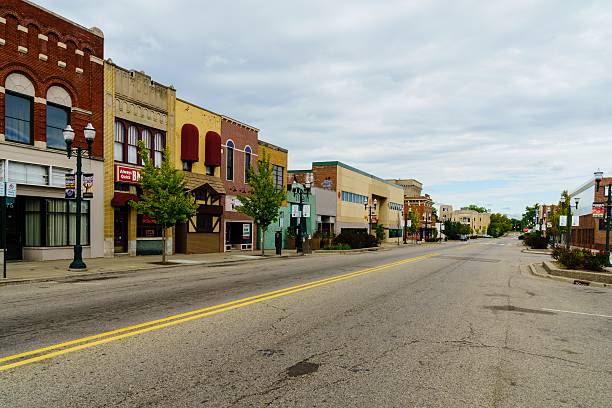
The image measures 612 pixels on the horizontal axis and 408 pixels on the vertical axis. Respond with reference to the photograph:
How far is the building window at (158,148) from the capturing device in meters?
27.4

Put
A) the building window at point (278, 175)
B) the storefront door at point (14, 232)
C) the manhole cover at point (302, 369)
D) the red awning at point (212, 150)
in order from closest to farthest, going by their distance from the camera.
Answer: the manhole cover at point (302, 369)
the storefront door at point (14, 232)
the red awning at point (212, 150)
the building window at point (278, 175)

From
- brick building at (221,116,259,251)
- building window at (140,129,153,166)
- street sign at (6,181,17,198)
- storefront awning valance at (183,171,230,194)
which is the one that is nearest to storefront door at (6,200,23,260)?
street sign at (6,181,17,198)

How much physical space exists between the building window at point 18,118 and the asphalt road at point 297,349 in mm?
11548

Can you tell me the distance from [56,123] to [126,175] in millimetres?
4440

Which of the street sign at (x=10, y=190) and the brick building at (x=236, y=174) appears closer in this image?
the street sign at (x=10, y=190)

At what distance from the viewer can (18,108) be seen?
20.2 m

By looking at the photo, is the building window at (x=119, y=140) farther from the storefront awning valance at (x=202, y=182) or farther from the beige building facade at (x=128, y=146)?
the storefront awning valance at (x=202, y=182)

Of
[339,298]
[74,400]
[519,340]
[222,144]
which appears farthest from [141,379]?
[222,144]

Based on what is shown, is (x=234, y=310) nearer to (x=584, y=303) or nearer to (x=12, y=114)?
(x=584, y=303)

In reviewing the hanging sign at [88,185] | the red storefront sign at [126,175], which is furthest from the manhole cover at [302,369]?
the red storefront sign at [126,175]

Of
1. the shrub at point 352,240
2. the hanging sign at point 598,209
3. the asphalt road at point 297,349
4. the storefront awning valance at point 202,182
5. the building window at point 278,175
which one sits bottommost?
the shrub at point 352,240

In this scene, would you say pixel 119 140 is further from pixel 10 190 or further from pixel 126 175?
pixel 10 190

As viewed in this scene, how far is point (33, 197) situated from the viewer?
20812 mm

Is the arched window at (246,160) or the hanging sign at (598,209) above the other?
the arched window at (246,160)
